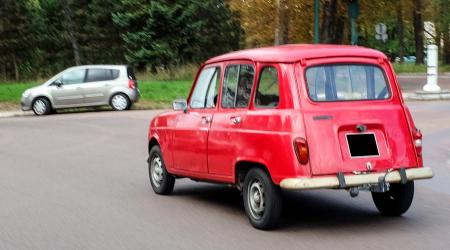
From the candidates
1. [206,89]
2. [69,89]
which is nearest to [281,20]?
[69,89]

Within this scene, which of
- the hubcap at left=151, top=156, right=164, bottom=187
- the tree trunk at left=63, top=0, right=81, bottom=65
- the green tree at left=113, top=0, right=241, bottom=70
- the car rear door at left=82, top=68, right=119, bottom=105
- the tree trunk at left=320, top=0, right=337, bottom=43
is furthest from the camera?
the tree trunk at left=63, top=0, right=81, bottom=65

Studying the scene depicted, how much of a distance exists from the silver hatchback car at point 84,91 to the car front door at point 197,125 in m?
20.0

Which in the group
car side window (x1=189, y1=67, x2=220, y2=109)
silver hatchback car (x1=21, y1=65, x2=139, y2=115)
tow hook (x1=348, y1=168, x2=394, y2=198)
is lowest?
silver hatchback car (x1=21, y1=65, x2=139, y2=115)

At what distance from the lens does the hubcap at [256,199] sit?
8.11 metres

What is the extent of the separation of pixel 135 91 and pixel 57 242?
22.5 meters

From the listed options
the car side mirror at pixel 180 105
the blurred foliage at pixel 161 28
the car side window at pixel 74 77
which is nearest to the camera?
the car side mirror at pixel 180 105

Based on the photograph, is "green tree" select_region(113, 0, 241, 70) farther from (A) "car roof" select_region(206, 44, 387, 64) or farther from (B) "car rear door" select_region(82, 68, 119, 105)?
(A) "car roof" select_region(206, 44, 387, 64)

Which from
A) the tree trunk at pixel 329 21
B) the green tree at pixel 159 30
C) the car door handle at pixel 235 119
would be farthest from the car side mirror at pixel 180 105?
the green tree at pixel 159 30

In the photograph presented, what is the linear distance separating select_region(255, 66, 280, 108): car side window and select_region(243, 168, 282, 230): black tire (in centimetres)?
66

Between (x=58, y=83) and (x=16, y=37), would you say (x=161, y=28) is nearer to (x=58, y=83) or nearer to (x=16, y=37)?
(x=16, y=37)

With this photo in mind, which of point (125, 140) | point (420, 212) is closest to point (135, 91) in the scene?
point (125, 140)

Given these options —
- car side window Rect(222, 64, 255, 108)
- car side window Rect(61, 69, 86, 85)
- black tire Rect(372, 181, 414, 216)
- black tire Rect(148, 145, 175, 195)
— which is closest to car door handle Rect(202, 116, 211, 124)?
car side window Rect(222, 64, 255, 108)

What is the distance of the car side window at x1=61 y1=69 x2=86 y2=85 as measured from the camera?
29719 millimetres

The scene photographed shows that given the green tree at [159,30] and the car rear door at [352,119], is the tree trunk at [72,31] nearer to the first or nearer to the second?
the green tree at [159,30]
